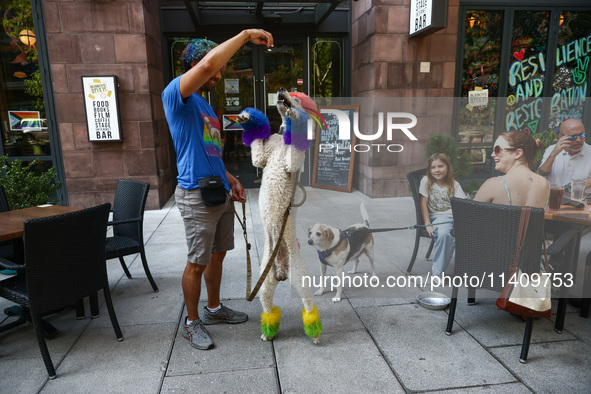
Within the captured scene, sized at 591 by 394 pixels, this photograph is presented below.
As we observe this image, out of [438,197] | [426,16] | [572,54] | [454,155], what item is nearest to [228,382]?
[438,197]

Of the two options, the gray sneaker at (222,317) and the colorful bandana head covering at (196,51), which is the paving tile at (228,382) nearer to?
the gray sneaker at (222,317)

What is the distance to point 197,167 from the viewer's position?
2.33 m

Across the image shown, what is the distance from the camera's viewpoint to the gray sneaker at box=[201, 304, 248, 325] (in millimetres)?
2770

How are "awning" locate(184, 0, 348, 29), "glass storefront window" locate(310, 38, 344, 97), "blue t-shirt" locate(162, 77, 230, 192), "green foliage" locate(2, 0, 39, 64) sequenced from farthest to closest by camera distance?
"glass storefront window" locate(310, 38, 344, 97) < "awning" locate(184, 0, 348, 29) < "green foliage" locate(2, 0, 39, 64) < "blue t-shirt" locate(162, 77, 230, 192)

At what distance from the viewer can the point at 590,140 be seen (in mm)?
2863

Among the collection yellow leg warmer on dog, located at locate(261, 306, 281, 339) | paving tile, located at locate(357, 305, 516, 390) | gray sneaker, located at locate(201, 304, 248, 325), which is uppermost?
yellow leg warmer on dog, located at locate(261, 306, 281, 339)

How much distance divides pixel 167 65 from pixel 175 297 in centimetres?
547

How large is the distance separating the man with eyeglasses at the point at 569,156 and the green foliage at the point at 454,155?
0.47m

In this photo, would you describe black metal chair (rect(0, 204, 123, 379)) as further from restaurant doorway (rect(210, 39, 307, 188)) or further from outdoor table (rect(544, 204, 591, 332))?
restaurant doorway (rect(210, 39, 307, 188))

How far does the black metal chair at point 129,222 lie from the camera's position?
314cm

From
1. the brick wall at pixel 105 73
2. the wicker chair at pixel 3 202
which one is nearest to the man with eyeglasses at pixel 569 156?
the wicker chair at pixel 3 202

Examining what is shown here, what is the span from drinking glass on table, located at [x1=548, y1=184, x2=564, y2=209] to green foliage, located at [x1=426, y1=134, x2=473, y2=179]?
0.53 m

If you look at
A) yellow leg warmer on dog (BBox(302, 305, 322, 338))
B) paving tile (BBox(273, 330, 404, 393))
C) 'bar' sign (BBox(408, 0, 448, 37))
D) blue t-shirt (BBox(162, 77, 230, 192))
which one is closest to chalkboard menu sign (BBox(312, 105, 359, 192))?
blue t-shirt (BBox(162, 77, 230, 192))

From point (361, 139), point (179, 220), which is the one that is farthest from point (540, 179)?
point (179, 220)
